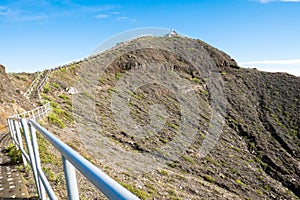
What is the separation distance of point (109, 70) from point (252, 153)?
26.1m

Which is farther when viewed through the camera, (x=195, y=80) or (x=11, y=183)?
(x=195, y=80)

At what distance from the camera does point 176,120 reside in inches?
1336

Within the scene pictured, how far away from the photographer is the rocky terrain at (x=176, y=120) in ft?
53.8

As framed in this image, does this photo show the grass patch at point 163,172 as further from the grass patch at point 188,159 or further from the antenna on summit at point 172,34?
the antenna on summit at point 172,34

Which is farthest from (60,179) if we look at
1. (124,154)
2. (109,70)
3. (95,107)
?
(109,70)

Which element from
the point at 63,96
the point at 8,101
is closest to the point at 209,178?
the point at 8,101

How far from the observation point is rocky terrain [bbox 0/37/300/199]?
16.4m

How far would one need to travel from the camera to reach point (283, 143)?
36.8 meters

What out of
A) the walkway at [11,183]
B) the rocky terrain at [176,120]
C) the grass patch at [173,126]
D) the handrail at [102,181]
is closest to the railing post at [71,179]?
the handrail at [102,181]

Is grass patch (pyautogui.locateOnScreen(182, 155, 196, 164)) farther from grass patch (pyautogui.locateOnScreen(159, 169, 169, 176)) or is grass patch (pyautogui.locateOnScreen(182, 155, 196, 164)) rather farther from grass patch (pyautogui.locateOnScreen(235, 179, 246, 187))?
grass patch (pyautogui.locateOnScreen(159, 169, 169, 176))

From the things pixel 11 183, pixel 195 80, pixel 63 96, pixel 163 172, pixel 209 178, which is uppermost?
pixel 11 183

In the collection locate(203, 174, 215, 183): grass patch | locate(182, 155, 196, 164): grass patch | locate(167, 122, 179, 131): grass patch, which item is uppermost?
locate(167, 122, 179, 131): grass patch

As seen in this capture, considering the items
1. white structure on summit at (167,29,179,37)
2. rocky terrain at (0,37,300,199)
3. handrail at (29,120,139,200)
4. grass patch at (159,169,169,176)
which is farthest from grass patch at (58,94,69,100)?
white structure on summit at (167,29,179,37)

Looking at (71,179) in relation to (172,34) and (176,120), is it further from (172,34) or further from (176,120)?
(172,34)
